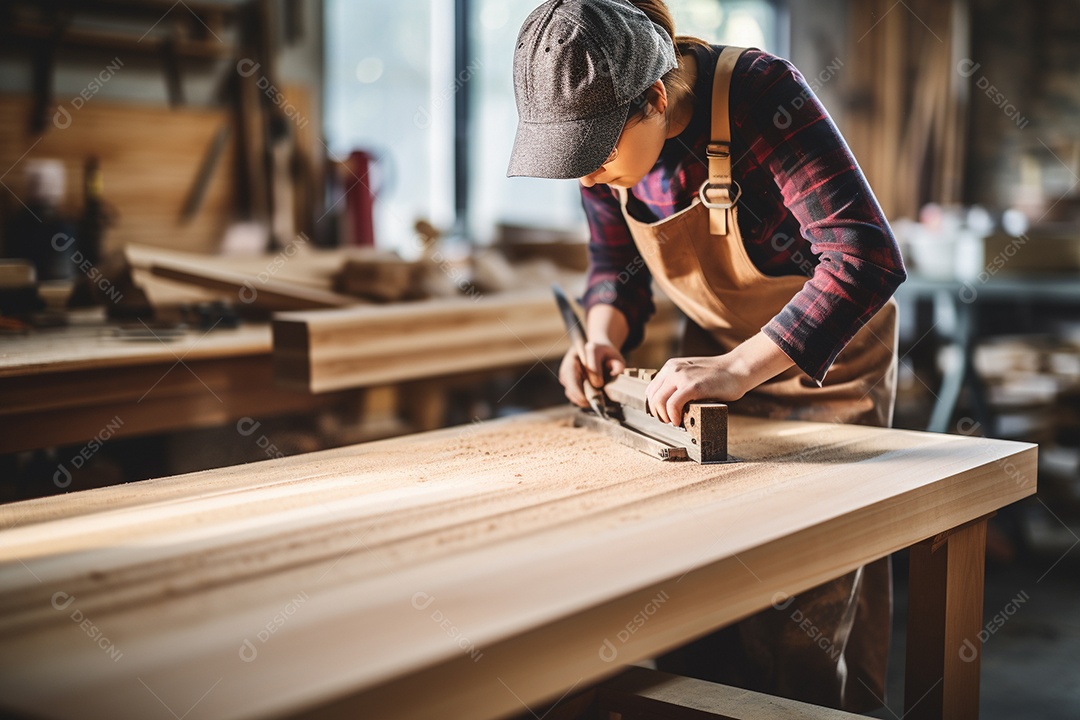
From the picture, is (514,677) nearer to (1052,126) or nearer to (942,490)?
(942,490)

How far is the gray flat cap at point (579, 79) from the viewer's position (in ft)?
4.83

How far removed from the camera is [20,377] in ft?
6.82

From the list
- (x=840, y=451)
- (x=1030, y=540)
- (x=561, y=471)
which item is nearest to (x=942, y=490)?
(x=840, y=451)

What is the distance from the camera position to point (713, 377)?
154cm

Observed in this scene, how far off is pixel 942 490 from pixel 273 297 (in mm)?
1933

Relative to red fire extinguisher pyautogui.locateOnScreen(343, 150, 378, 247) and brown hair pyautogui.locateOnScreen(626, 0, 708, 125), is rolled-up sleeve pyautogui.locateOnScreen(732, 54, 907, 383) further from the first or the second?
red fire extinguisher pyautogui.locateOnScreen(343, 150, 378, 247)

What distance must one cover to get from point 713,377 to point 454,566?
0.62 m

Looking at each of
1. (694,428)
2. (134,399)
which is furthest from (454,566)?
(134,399)

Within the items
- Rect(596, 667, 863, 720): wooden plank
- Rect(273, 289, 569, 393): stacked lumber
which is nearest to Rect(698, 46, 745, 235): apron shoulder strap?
Rect(596, 667, 863, 720): wooden plank

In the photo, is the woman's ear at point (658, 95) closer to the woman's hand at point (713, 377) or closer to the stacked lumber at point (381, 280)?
the woman's hand at point (713, 377)

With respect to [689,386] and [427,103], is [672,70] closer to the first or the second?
[689,386]

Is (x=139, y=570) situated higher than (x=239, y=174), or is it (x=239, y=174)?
(x=239, y=174)

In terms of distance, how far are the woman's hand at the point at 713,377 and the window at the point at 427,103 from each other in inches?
118

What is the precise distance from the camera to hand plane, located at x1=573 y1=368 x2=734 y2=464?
1513 mm
